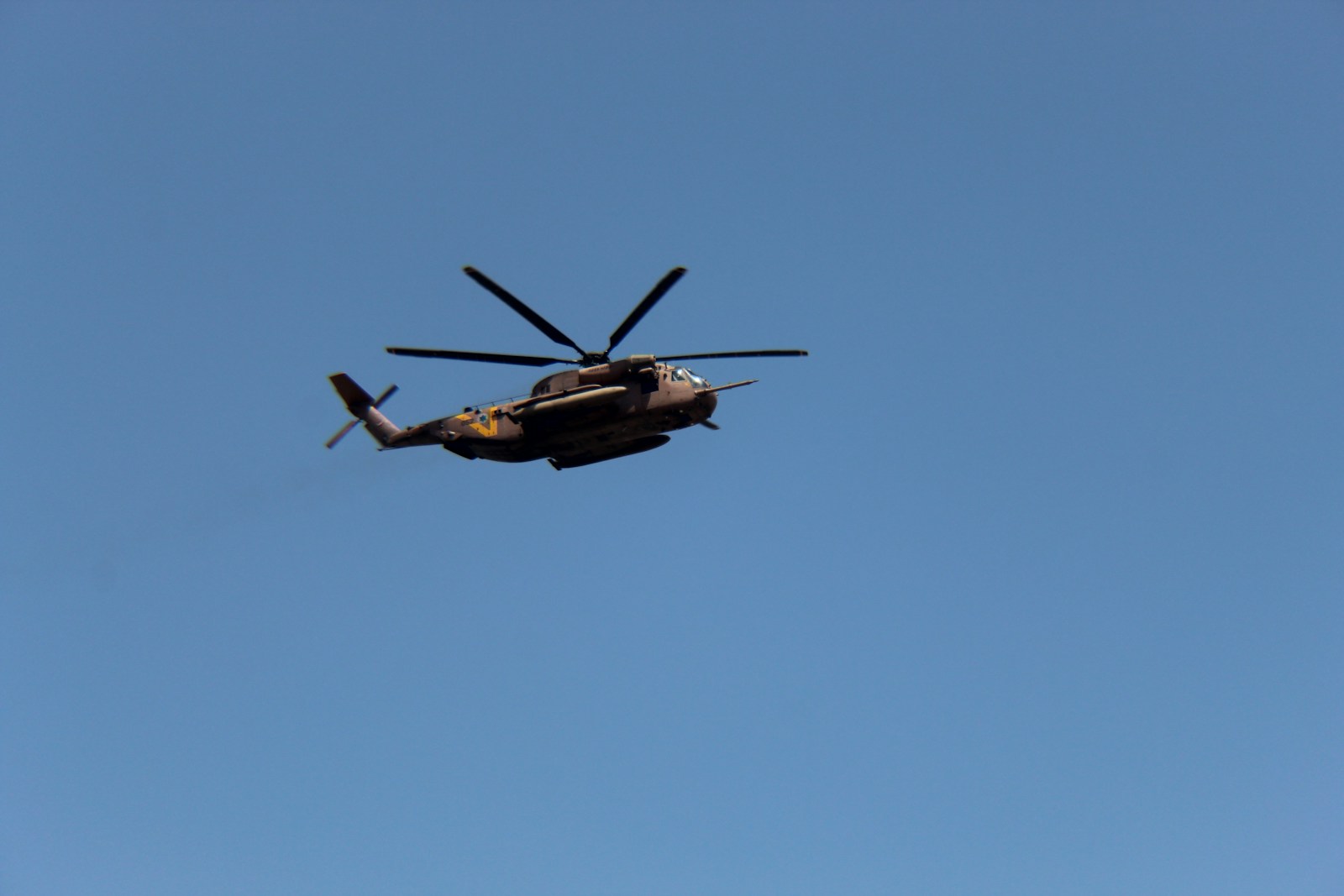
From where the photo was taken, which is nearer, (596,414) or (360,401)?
(596,414)

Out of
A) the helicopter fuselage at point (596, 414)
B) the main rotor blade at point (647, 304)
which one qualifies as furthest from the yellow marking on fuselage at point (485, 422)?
the main rotor blade at point (647, 304)

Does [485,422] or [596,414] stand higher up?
[485,422]

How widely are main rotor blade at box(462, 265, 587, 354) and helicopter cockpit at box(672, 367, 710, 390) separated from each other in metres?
2.87

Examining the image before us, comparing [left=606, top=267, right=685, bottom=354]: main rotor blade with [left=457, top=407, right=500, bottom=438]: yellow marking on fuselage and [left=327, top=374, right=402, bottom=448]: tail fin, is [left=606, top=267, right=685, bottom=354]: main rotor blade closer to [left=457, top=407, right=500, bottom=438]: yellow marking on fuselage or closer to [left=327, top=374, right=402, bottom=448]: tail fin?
[left=457, top=407, right=500, bottom=438]: yellow marking on fuselage

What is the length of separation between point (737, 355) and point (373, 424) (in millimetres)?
15356

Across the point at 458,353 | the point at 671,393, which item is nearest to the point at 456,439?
the point at 458,353

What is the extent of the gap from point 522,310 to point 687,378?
230 inches

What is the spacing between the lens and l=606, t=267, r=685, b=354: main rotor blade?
100ft

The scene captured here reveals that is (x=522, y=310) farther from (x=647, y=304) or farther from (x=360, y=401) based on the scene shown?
(x=360, y=401)

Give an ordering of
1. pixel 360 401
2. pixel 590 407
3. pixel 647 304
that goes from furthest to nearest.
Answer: pixel 360 401
pixel 590 407
pixel 647 304

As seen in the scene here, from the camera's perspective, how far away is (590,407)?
34875 mm

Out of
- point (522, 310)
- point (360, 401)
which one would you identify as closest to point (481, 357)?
point (522, 310)

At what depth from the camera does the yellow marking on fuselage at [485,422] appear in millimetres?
36875

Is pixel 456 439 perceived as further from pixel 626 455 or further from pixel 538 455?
pixel 626 455
